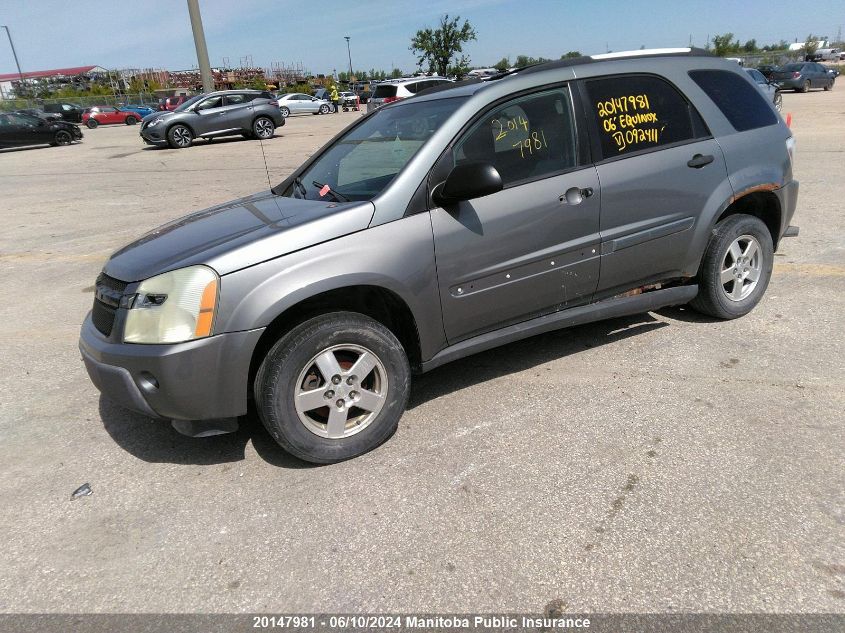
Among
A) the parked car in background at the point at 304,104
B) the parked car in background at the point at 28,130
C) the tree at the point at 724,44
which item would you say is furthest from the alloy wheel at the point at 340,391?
the tree at the point at 724,44

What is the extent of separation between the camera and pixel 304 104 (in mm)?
38750

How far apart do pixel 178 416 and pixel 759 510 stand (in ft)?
8.25

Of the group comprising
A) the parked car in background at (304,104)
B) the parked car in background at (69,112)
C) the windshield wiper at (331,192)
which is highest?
the parked car in background at (69,112)

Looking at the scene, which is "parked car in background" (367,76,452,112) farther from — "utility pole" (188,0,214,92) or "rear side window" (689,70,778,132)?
"rear side window" (689,70,778,132)

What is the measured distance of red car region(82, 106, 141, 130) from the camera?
38.6 m

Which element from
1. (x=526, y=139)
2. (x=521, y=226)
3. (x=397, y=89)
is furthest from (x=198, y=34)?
(x=521, y=226)

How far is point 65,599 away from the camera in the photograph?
7.61 feet

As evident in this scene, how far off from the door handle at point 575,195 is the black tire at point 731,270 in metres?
1.18

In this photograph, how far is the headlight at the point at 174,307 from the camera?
9.00 ft

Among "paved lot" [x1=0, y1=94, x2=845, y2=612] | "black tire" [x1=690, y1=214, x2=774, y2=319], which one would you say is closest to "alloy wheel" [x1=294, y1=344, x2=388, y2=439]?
"paved lot" [x1=0, y1=94, x2=845, y2=612]

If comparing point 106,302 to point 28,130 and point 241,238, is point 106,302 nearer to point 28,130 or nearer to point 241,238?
point 241,238

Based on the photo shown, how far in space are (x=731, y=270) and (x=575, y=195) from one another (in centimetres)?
154

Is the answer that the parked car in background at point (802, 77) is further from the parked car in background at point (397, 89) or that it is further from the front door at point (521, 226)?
the front door at point (521, 226)

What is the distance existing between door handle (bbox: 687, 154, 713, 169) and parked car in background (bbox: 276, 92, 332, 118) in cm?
3680
